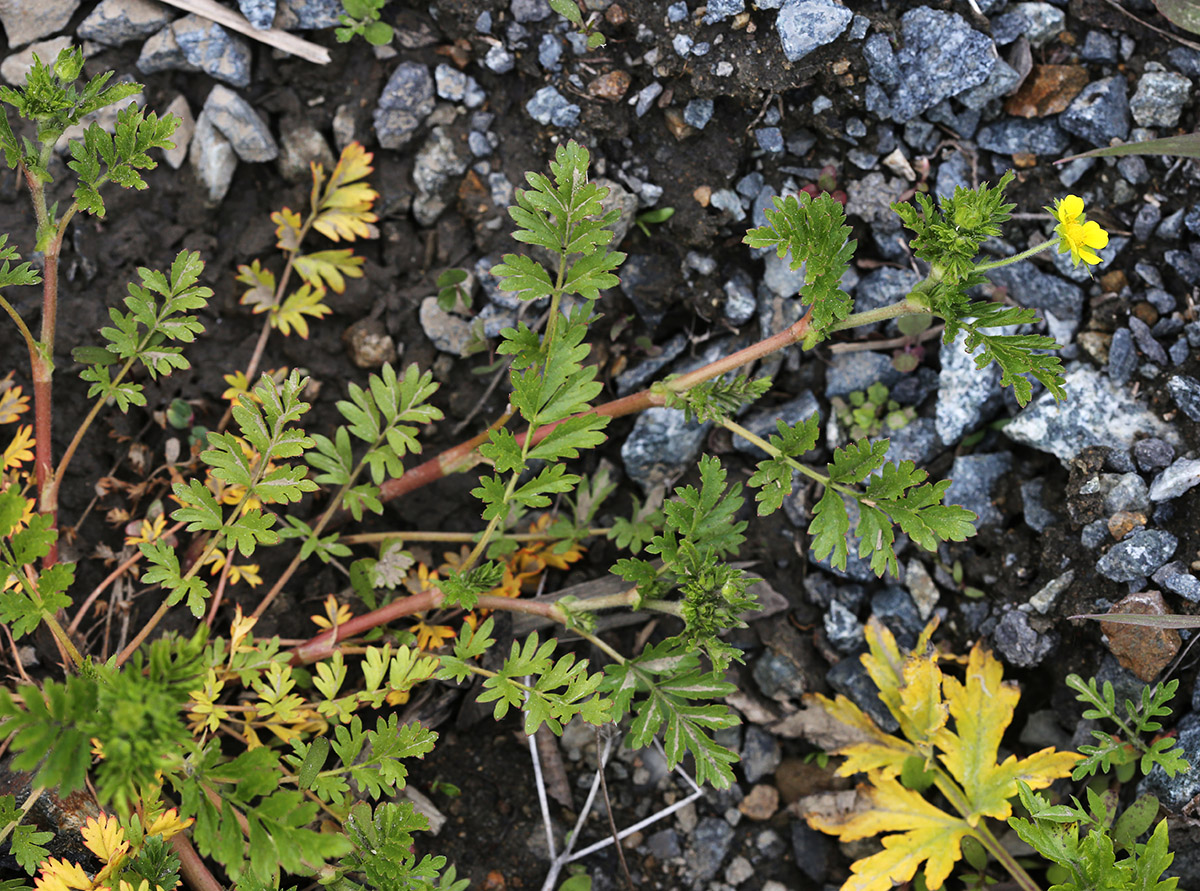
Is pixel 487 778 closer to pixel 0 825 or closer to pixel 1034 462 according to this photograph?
pixel 0 825

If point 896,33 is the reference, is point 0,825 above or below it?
below

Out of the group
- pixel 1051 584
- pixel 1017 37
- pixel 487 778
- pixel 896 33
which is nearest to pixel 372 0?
pixel 896 33

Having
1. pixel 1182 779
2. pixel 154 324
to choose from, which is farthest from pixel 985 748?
pixel 154 324

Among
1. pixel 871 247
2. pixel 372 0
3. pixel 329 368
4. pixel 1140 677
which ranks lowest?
pixel 1140 677

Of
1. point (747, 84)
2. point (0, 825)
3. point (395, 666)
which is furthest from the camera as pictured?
point (747, 84)

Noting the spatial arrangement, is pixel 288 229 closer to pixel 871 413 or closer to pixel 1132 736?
pixel 871 413

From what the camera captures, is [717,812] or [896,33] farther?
[717,812]

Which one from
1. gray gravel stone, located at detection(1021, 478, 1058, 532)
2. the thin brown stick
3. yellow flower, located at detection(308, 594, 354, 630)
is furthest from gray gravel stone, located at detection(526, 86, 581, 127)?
gray gravel stone, located at detection(1021, 478, 1058, 532)

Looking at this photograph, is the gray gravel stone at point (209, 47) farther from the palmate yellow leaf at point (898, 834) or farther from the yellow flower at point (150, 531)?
the palmate yellow leaf at point (898, 834)

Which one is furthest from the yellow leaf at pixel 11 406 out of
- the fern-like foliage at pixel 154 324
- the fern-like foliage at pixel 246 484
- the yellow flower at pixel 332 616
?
the yellow flower at pixel 332 616

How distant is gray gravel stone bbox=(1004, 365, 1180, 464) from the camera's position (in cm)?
320

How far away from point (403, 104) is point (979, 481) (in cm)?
267

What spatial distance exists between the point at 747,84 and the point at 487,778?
2.75m

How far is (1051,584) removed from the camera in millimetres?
3234
